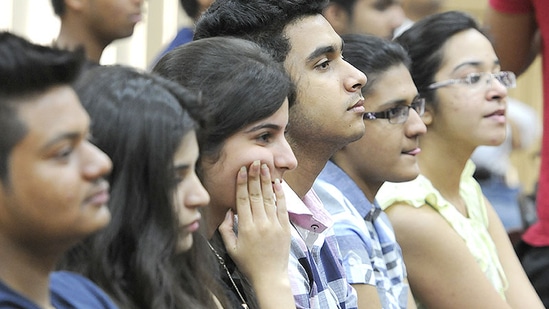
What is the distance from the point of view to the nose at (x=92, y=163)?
1.21m

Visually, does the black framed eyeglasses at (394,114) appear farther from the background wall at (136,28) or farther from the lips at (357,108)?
the background wall at (136,28)

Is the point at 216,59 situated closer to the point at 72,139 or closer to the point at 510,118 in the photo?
the point at 72,139

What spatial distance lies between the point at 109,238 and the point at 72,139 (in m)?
0.26

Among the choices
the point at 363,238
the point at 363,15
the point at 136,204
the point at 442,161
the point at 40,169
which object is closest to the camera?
the point at 40,169

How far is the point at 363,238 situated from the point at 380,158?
26 centimetres

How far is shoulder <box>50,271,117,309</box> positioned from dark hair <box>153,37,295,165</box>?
1.37 ft

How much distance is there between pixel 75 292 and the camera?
52.4 inches

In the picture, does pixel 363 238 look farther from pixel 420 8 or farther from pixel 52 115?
pixel 420 8

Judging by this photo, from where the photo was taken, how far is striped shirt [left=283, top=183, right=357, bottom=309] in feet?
6.41

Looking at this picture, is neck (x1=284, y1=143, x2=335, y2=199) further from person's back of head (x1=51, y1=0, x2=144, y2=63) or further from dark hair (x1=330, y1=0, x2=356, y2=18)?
dark hair (x1=330, y1=0, x2=356, y2=18)

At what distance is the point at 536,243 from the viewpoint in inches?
121

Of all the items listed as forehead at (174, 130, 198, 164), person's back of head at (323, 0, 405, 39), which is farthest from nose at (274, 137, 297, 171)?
person's back of head at (323, 0, 405, 39)

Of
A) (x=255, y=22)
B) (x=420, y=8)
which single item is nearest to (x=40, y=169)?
(x=255, y=22)

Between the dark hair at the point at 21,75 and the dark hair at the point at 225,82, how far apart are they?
0.51 meters
